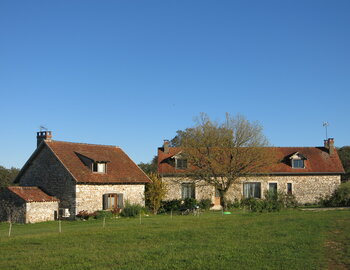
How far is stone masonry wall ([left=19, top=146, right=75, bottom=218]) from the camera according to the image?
33.7 meters

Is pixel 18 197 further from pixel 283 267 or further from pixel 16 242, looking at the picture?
pixel 283 267

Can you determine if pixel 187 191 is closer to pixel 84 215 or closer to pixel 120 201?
pixel 120 201

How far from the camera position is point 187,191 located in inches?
1710

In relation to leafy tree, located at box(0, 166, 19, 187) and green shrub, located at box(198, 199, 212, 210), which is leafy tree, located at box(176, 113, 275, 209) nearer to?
green shrub, located at box(198, 199, 212, 210)

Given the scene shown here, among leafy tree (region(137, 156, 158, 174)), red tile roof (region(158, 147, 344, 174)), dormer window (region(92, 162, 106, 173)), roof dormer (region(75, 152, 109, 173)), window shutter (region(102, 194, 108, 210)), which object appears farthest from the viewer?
leafy tree (region(137, 156, 158, 174))

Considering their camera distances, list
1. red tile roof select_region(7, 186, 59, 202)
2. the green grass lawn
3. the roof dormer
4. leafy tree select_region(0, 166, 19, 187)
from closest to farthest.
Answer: the green grass lawn
red tile roof select_region(7, 186, 59, 202)
the roof dormer
leafy tree select_region(0, 166, 19, 187)

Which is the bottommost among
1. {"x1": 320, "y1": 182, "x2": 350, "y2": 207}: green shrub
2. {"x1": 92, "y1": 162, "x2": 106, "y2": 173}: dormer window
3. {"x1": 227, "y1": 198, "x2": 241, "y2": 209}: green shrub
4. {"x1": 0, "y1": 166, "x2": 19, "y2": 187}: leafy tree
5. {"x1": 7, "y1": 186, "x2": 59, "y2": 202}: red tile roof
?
{"x1": 227, "y1": 198, "x2": 241, "y2": 209}: green shrub

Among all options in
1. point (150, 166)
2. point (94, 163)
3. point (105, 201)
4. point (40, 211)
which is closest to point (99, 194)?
point (105, 201)

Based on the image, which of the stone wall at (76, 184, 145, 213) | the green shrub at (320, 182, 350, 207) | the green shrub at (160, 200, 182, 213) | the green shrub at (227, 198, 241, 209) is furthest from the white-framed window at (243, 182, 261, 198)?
the stone wall at (76, 184, 145, 213)

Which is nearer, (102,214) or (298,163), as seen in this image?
(102,214)

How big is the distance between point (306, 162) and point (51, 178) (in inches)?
982

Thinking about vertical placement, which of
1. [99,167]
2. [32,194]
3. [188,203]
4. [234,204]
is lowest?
[234,204]

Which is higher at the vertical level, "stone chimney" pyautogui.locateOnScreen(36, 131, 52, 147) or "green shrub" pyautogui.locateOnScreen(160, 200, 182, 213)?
"stone chimney" pyautogui.locateOnScreen(36, 131, 52, 147)

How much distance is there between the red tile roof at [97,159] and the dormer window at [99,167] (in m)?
0.34
